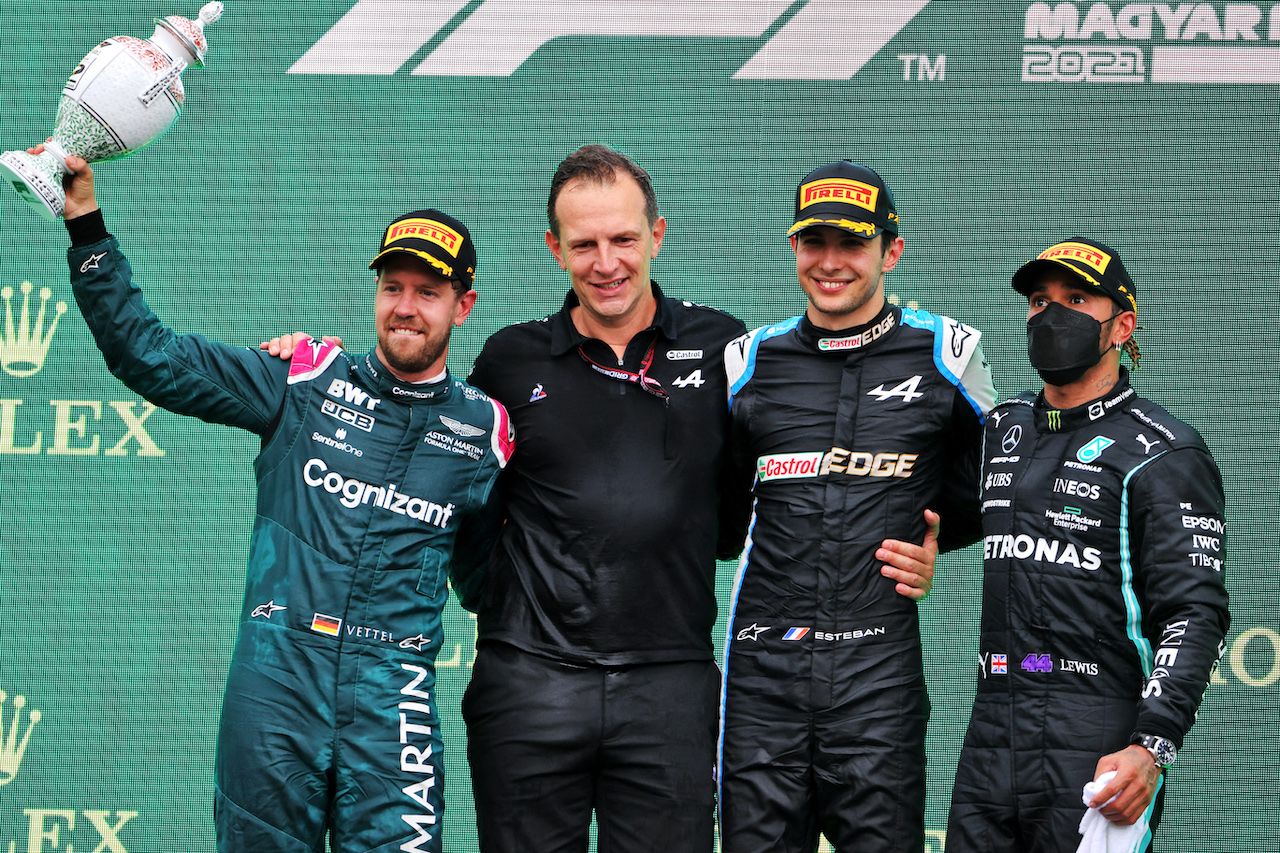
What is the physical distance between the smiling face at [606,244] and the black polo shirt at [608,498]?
83 mm

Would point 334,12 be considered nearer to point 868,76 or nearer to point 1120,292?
point 868,76

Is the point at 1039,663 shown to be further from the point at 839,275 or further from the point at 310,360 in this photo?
the point at 310,360

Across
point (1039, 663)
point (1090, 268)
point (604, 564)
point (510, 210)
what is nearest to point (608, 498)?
point (604, 564)

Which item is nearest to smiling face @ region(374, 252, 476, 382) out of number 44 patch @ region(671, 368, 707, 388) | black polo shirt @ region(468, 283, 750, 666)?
black polo shirt @ region(468, 283, 750, 666)

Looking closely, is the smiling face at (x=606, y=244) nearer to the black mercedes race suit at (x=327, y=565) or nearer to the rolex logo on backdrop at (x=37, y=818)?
the black mercedes race suit at (x=327, y=565)

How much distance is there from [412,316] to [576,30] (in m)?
2.11

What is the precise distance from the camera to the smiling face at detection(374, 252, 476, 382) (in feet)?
6.91

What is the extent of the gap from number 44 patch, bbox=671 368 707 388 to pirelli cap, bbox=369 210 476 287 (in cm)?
42

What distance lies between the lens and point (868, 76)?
3.85 metres

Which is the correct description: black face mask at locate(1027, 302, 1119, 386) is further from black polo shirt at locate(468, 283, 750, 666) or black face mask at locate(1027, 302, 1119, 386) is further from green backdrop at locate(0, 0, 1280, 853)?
green backdrop at locate(0, 0, 1280, 853)

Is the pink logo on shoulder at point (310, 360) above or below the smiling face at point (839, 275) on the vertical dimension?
below

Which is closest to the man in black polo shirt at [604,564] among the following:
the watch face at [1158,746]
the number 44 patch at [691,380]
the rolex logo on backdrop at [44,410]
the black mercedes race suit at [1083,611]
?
the number 44 patch at [691,380]

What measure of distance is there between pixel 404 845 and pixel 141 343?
0.91 m

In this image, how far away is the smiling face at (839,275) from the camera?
216 cm
